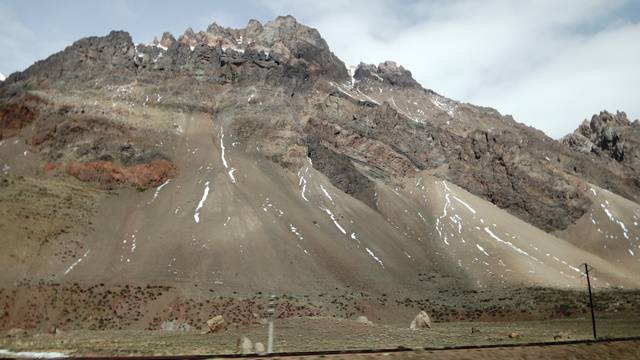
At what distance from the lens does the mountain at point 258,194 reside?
6562cm

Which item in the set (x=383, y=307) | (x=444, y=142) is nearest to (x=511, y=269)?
(x=383, y=307)

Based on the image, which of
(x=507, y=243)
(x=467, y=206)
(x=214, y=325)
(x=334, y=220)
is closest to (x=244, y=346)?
(x=214, y=325)

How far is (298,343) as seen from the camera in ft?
94.0

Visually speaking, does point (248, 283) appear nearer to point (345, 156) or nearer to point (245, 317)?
point (245, 317)

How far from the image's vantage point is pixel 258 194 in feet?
293

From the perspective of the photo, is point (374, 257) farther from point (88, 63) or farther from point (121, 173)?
point (88, 63)

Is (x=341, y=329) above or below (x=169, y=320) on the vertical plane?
above

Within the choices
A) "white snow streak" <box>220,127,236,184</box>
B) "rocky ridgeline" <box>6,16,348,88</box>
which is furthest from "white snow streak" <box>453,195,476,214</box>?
"white snow streak" <box>220,127,236,184</box>

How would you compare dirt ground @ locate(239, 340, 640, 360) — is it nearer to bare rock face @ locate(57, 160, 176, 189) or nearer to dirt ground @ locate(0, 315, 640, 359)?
dirt ground @ locate(0, 315, 640, 359)

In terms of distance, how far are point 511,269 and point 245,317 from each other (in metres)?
53.7

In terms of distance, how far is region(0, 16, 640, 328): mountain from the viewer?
65.6m

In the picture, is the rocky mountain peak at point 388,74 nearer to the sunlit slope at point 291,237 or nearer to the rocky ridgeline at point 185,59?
the rocky ridgeline at point 185,59

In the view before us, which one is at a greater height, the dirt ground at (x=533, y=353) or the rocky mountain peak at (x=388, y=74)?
the rocky mountain peak at (x=388, y=74)

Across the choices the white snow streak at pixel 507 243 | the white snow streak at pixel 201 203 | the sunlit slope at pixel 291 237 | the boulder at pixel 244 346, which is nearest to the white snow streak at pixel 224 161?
the sunlit slope at pixel 291 237
